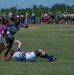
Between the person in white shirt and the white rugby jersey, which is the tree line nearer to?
the person in white shirt

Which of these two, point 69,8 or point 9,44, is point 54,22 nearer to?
point 69,8

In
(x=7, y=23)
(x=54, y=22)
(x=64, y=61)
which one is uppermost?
(x=7, y=23)

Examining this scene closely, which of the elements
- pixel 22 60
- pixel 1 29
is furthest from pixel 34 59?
Result: pixel 1 29

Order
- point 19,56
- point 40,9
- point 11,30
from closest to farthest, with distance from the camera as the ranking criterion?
point 19,56
point 11,30
point 40,9

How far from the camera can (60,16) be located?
210ft

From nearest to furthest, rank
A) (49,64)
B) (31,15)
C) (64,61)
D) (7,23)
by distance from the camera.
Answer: (49,64) → (64,61) → (7,23) → (31,15)

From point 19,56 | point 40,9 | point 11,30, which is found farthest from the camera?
point 40,9

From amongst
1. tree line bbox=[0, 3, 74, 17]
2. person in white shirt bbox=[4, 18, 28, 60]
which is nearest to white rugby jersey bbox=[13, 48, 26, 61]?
person in white shirt bbox=[4, 18, 28, 60]

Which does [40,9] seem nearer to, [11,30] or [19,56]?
[11,30]

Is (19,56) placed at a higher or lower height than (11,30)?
lower

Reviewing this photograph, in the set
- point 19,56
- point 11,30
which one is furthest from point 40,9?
point 19,56

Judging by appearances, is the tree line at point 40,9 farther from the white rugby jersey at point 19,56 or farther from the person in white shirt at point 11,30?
the white rugby jersey at point 19,56

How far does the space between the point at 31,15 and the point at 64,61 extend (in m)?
54.2

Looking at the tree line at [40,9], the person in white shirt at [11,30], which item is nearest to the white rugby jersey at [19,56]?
the person in white shirt at [11,30]
